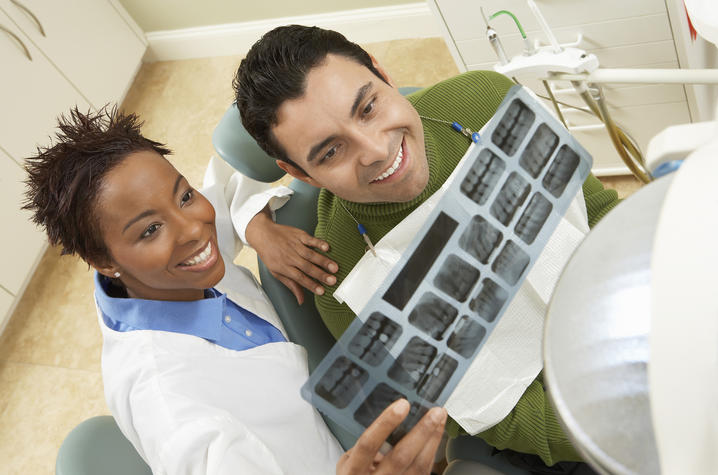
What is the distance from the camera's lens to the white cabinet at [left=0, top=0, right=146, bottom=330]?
237cm

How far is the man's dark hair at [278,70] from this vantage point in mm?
926

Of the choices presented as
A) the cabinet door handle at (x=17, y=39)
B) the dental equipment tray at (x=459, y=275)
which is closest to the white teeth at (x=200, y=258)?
the dental equipment tray at (x=459, y=275)

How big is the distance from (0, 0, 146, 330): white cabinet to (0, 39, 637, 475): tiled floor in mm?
112

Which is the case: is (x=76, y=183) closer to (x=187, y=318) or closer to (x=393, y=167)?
(x=187, y=318)

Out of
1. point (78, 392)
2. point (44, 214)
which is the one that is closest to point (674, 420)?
point (44, 214)

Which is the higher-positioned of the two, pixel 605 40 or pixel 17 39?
pixel 17 39

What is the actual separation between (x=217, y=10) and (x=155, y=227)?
78.9 inches

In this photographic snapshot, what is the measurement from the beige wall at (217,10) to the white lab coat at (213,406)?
1704 millimetres

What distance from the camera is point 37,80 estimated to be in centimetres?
249

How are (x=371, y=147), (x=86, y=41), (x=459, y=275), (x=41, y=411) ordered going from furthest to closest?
(x=86, y=41) < (x=41, y=411) < (x=371, y=147) < (x=459, y=275)

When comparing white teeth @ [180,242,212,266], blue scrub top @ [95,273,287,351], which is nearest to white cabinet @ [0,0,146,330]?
blue scrub top @ [95,273,287,351]

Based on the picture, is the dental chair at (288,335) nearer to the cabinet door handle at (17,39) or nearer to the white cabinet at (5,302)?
the white cabinet at (5,302)

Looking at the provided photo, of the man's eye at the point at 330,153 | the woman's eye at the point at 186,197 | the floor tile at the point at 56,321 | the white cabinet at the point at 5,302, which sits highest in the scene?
the man's eye at the point at 330,153

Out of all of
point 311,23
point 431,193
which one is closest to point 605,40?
point 431,193
